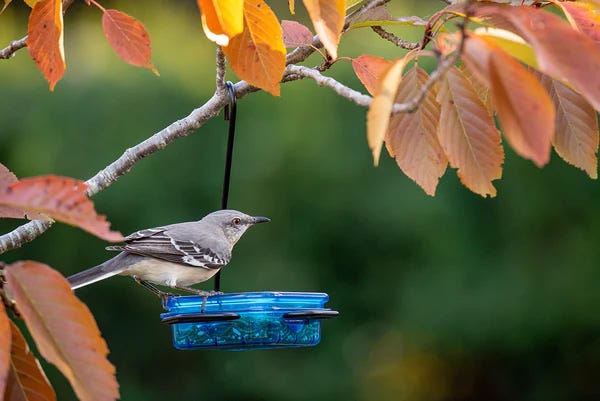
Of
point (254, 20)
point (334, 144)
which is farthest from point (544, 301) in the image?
point (254, 20)

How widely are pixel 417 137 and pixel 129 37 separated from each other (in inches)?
27.2

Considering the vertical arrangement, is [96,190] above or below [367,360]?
above

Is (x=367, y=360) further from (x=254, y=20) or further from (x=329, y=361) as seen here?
(x=254, y=20)

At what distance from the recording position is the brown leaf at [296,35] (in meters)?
2.30

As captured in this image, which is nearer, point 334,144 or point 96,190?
point 96,190

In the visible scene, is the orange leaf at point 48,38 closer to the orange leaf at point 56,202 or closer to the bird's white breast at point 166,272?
the orange leaf at point 56,202

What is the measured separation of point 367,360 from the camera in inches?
200

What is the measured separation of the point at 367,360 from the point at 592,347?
1341 mm

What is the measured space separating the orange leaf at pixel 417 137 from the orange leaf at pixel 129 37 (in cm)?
56

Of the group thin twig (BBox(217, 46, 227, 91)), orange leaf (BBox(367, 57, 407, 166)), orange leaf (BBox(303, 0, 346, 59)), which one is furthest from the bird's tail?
orange leaf (BBox(367, 57, 407, 166))

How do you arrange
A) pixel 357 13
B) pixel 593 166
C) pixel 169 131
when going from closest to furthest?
1. pixel 593 166
2. pixel 357 13
3. pixel 169 131

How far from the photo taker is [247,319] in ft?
8.70

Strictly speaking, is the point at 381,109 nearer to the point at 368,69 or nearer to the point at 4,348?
the point at 4,348

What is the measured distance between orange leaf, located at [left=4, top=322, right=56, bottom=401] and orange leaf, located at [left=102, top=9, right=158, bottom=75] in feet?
2.35
